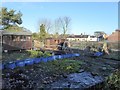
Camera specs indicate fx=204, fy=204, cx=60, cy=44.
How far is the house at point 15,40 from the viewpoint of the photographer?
22.0m

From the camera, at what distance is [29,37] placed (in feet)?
83.5

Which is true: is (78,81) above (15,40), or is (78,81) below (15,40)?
below

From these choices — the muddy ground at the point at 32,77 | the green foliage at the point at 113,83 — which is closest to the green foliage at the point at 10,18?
the muddy ground at the point at 32,77

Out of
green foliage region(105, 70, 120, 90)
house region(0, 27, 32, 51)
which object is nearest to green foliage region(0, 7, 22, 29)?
house region(0, 27, 32, 51)

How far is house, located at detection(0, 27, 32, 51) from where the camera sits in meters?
22.0

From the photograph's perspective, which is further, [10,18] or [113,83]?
[10,18]

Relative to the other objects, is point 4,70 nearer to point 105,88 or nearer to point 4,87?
point 4,87

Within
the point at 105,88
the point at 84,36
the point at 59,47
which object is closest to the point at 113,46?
the point at 59,47

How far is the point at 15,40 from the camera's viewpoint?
917 inches

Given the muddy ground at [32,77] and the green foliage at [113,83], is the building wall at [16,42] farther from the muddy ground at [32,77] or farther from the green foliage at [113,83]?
the green foliage at [113,83]

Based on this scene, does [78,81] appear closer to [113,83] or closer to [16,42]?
[113,83]

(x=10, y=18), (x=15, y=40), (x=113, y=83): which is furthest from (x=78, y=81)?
(x=10, y=18)

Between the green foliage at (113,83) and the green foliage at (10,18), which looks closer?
the green foliage at (113,83)

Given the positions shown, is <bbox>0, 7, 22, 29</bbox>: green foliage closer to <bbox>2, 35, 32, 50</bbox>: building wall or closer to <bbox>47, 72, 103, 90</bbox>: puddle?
<bbox>2, 35, 32, 50</bbox>: building wall
